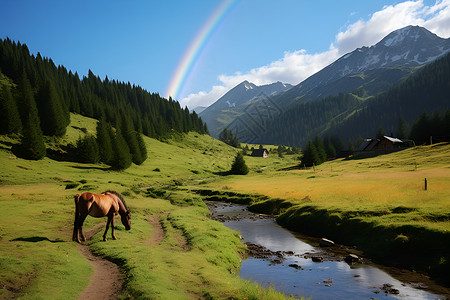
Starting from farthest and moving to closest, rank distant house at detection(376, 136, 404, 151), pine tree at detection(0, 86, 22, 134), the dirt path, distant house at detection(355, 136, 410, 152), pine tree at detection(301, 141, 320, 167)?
distant house at detection(355, 136, 410, 152) < distant house at detection(376, 136, 404, 151) < pine tree at detection(301, 141, 320, 167) < pine tree at detection(0, 86, 22, 134) < the dirt path

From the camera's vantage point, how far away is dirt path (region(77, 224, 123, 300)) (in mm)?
13328

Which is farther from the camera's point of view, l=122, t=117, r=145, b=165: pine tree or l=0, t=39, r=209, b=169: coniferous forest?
l=122, t=117, r=145, b=165: pine tree

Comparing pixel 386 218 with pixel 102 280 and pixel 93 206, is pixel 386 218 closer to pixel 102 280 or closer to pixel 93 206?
pixel 102 280

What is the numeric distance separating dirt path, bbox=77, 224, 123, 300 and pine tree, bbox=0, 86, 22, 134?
94.4 m

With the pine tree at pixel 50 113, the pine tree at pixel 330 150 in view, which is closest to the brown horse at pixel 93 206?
the pine tree at pixel 50 113

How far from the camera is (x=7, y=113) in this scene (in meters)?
87.9

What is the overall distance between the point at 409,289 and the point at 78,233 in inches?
1048

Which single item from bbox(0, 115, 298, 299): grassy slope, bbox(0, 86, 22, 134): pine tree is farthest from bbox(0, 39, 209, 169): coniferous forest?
bbox(0, 115, 298, 299): grassy slope

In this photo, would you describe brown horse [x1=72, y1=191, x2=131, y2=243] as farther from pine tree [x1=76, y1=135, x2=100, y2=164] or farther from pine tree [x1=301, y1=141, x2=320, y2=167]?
pine tree [x1=301, y1=141, x2=320, y2=167]

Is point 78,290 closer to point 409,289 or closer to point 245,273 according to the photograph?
point 245,273

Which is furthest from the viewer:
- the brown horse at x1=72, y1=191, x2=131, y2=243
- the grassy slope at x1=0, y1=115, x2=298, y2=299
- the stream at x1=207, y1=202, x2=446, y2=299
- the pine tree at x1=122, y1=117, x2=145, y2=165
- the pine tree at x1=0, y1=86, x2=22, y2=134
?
the pine tree at x1=122, y1=117, x2=145, y2=165

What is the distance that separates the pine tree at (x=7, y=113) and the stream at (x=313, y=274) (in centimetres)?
9697

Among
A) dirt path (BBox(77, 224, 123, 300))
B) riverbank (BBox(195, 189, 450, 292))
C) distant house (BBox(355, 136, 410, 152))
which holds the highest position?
distant house (BBox(355, 136, 410, 152))

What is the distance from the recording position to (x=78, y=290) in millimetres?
13391
